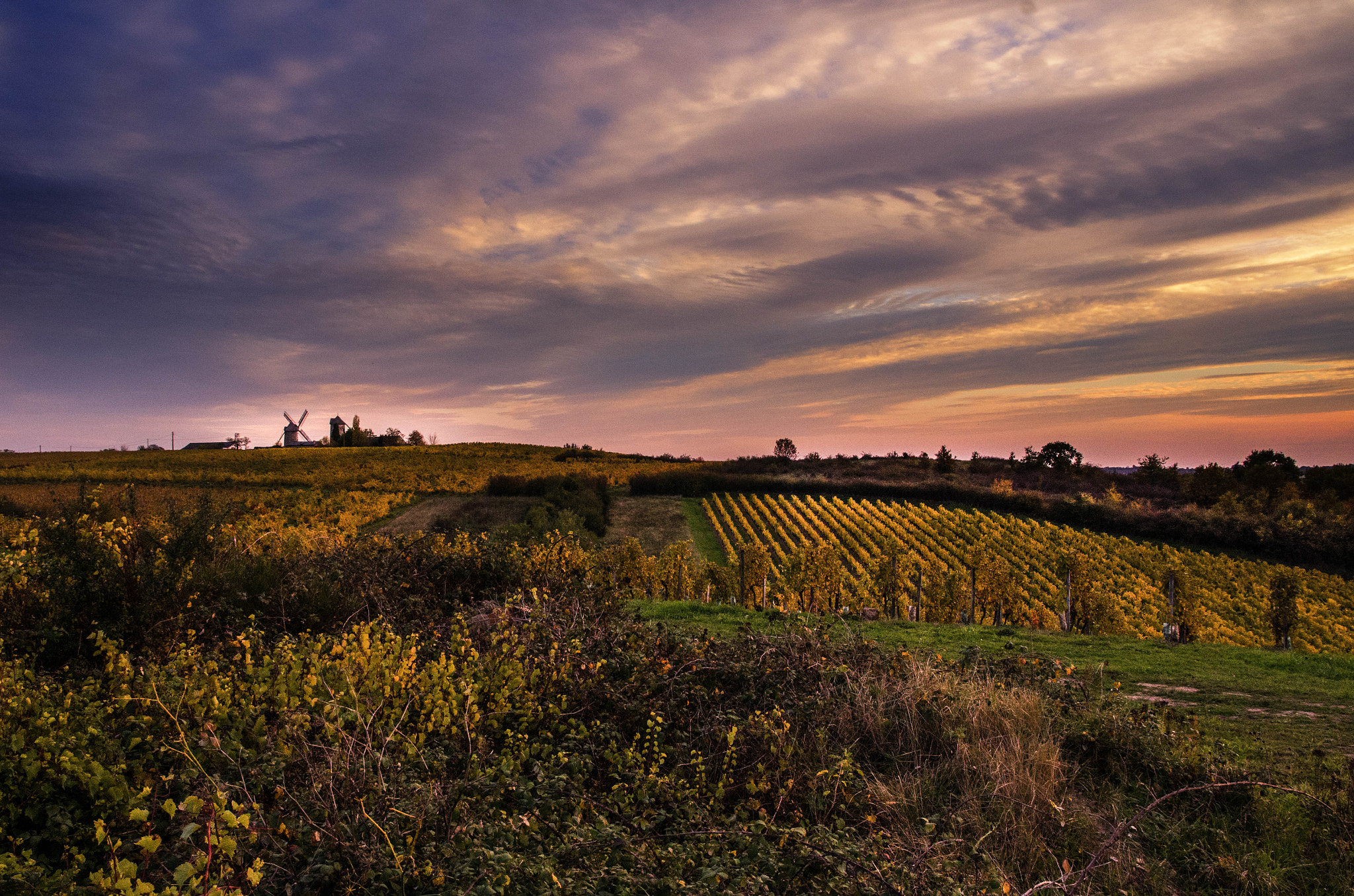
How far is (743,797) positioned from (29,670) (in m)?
5.42

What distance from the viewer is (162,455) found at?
76375mm

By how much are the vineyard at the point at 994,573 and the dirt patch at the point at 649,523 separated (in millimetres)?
3124

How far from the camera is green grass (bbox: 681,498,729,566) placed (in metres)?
44.2

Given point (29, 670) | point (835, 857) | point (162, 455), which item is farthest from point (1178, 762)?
point (162, 455)

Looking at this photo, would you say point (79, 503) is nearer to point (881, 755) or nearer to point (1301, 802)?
point (881, 755)

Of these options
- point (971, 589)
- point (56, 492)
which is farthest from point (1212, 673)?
point (56, 492)

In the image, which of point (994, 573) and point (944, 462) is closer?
point (994, 573)

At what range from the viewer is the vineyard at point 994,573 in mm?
25438

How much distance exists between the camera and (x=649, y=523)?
53125 mm

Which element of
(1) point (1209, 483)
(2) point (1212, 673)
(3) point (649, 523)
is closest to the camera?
(2) point (1212, 673)

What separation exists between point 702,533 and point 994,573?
26.9 m

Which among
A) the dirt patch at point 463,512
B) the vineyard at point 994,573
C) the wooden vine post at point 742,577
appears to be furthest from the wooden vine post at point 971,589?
the dirt patch at point 463,512

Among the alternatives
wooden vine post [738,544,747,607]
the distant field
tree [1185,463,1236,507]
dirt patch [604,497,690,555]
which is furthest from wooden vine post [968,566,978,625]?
tree [1185,463,1236,507]

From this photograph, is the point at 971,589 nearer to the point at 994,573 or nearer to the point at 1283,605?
the point at 994,573
